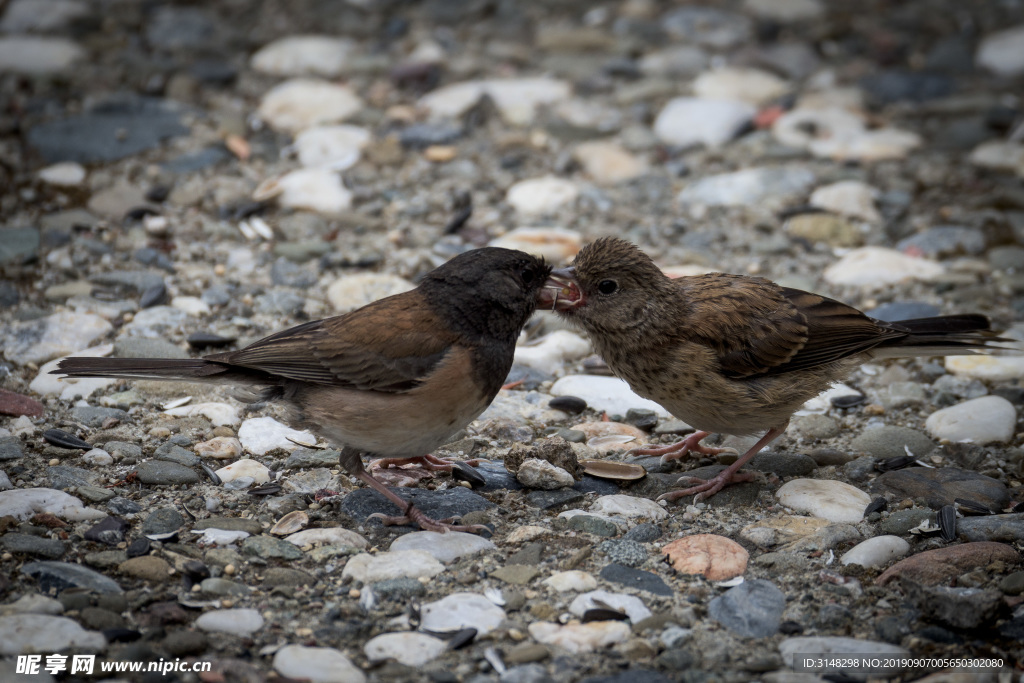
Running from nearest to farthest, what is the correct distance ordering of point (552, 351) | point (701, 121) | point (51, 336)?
point (51, 336), point (552, 351), point (701, 121)

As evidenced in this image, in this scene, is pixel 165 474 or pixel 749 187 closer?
pixel 165 474

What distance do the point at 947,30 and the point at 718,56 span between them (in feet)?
7.17

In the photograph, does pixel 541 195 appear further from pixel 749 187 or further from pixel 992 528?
pixel 992 528

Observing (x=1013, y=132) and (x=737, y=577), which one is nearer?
(x=737, y=577)

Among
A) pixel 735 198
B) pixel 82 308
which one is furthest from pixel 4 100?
pixel 735 198

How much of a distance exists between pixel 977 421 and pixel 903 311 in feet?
3.24

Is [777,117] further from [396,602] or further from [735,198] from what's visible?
[396,602]

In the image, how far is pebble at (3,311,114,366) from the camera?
15.0ft

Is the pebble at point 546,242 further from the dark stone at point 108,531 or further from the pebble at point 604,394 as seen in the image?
the dark stone at point 108,531

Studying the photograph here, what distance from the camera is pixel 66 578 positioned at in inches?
121

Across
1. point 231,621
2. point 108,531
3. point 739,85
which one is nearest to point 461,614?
point 231,621

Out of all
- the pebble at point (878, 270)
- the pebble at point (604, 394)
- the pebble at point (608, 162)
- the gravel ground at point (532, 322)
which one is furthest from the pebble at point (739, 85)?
the pebble at point (604, 394)

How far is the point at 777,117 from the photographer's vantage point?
23.2 feet

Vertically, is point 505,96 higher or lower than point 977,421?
higher
